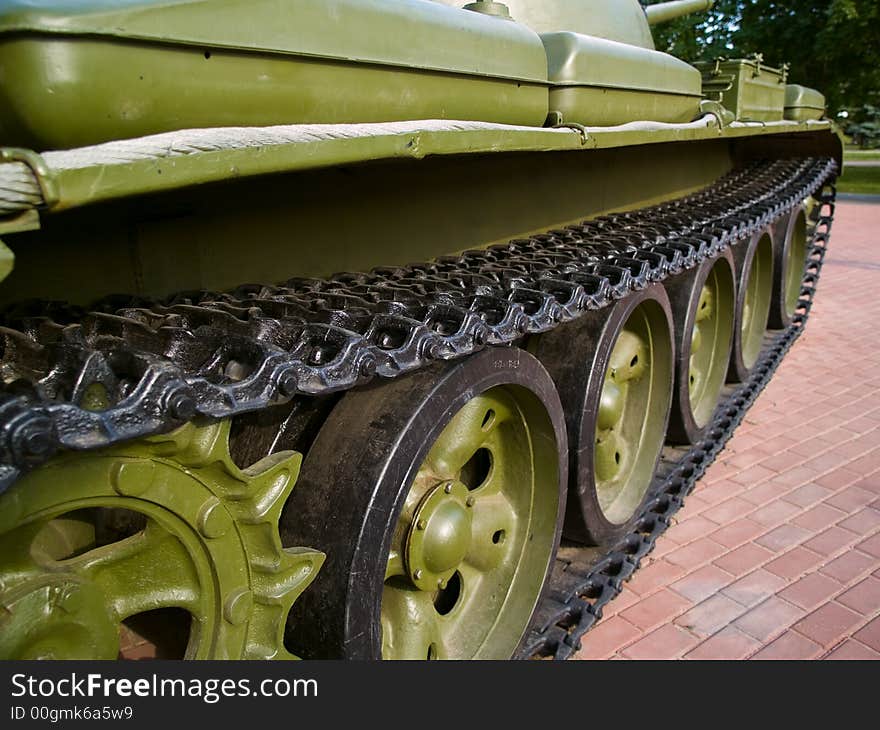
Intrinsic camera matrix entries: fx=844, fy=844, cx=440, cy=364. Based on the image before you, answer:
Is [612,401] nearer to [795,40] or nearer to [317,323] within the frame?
[317,323]

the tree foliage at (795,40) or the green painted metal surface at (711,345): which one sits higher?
the tree foliage at (795,40)

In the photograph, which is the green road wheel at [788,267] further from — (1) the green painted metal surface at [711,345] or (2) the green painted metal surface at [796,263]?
(1) the green painted metal surface at [711,345]

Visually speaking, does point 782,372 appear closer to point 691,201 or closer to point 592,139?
point 691,201

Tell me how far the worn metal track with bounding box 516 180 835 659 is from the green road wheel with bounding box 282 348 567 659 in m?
0.17

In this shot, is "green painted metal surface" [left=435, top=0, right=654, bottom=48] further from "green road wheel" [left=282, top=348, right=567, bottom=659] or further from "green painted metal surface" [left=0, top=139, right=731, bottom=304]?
"green road wheel" [left=282, top=348, right=567, bottom=659]

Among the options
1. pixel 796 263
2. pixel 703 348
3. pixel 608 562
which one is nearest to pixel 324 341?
pixel 608 562

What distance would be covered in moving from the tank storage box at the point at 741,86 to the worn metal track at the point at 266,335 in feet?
6.33

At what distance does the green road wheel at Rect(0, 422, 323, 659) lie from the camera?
129 cm

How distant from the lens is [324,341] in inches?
63.2

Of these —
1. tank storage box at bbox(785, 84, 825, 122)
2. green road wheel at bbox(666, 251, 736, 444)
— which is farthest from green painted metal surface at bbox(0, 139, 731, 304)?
tank storage box at bbox(785, 84, 825, 122)

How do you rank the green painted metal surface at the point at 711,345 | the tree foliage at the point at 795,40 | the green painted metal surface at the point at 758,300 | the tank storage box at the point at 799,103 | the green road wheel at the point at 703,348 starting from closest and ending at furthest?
1. the green road wheel at the point at 703,348
2. the green painted metal surface at the point at 711,345
3. the green painted metal surface at the point at 758,300
4. the tank storage box at the point at 799,103
5. the tree foliage at the point at 795,40

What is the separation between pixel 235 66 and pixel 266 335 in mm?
480

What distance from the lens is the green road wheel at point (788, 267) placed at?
5.70m

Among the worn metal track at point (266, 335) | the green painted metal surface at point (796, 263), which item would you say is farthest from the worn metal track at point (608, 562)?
the green painted metal surface at point (796, 263)
